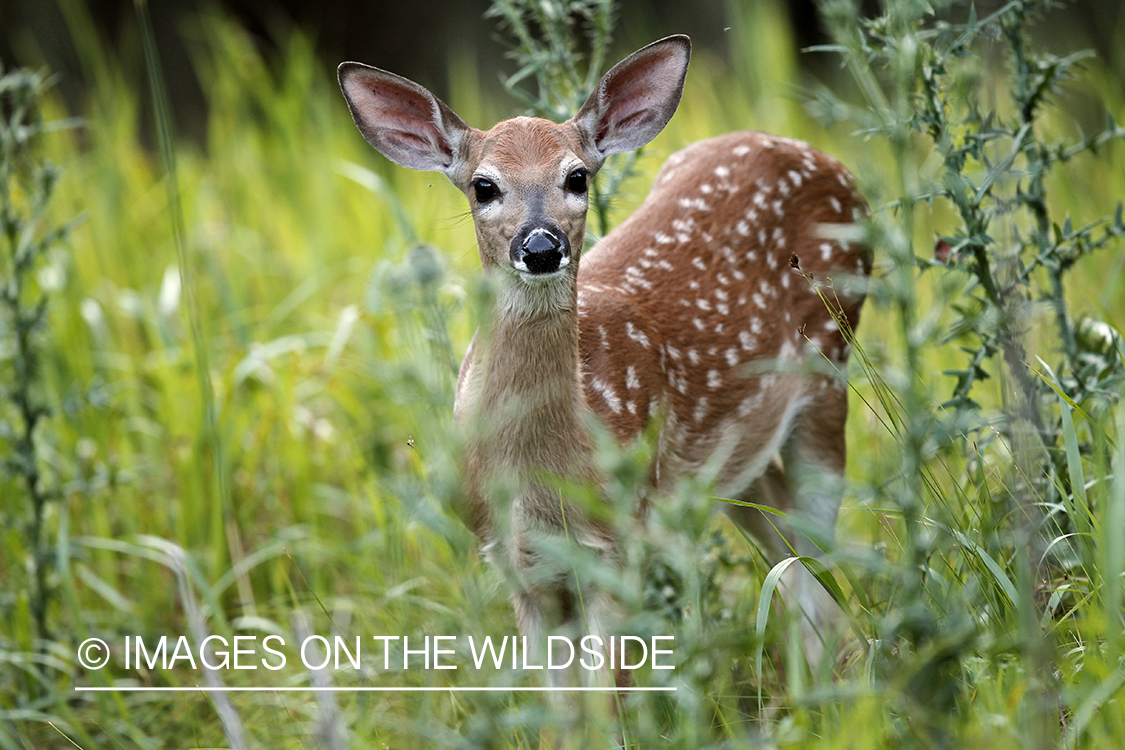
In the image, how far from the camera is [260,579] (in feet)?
13.6

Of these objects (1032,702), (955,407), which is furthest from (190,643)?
(1032,702)

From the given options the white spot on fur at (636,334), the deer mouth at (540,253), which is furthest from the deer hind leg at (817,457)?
the deer mouth at (540,253)

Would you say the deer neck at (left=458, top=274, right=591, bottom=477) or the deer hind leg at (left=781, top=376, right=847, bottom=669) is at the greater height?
→ the deer neck at (left=458, top=274, right=591, bottom=477)

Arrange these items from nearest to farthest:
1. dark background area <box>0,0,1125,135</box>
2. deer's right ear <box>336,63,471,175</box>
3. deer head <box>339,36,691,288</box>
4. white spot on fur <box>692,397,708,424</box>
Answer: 1. deer head <box>339,36,691,288</box>
2. deer's right ear <box>336,63,471,175</box>
3. white spot on fur <box>692,397,708,424</box>
4. dark background area <box>0,0,1125,135</box>

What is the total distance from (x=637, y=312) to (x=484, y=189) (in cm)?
74

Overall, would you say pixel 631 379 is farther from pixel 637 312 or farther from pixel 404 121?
pixel 404 121

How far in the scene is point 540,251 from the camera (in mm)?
2826

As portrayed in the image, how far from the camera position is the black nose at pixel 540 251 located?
2830 mm

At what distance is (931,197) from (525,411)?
3.77 feet

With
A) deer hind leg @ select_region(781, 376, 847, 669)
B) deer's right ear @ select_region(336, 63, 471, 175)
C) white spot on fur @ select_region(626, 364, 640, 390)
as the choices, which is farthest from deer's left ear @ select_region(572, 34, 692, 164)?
deer hind leg @ select_region(781, 376, 847, 669)

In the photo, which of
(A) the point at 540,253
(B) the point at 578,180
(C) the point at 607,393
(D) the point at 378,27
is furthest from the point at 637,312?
(D) the point at 378,27

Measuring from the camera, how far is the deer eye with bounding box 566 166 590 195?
10.2 feet

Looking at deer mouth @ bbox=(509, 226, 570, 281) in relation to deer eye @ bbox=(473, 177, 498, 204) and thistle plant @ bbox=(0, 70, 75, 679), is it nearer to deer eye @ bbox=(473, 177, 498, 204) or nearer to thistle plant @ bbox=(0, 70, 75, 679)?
deer eye @ bbox=(473, 177, 498, 204)

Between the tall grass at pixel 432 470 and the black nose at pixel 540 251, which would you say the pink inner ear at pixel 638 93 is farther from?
the black nose at pixel 540 251
